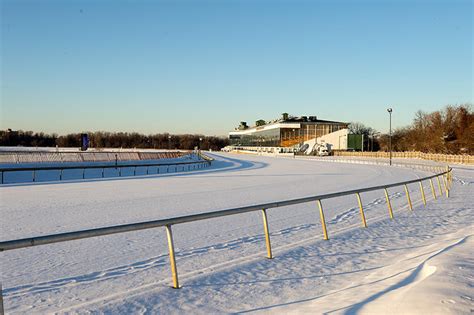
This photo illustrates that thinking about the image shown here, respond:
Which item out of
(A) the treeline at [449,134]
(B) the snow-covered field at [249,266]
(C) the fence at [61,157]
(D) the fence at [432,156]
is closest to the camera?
(B) the snow-covered field at [249,266]

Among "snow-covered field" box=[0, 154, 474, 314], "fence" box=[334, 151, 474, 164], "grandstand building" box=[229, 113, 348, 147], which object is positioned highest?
"grandstand building" box=[229, 113, 348, 147]

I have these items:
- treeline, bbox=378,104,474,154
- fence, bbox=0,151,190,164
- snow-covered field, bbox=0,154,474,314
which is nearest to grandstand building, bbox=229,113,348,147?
treeline, bbox=378,104,474,154

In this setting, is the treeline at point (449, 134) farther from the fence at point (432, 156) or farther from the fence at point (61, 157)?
the fence at point (61, 157)

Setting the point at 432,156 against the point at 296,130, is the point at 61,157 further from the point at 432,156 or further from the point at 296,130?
the point at 296,130

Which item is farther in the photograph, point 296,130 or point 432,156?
point 296,130

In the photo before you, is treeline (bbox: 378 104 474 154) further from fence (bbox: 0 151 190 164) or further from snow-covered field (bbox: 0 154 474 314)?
snow-covered field (bbox: 0 154 474 314)

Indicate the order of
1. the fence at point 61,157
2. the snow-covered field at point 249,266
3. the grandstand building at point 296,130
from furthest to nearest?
the grandstand building at point 296,130, the fence at point 61,157, the snow-covered field at point 249,266

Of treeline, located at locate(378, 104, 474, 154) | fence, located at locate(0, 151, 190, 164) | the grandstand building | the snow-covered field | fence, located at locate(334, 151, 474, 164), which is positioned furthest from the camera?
the grandstand building

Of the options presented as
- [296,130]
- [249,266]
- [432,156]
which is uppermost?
[296,130]

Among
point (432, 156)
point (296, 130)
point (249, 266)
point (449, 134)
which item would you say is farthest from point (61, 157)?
point (296, 130)

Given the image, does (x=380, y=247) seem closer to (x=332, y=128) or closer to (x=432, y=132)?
(x=432, y=132)

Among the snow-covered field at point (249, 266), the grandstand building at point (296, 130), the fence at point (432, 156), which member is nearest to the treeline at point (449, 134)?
the fence at point (432, 156)

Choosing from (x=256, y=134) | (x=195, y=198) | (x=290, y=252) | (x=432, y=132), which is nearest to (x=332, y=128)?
(x=256, y=134)

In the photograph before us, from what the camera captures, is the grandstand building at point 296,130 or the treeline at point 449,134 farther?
the grandstand building at point 296,130
